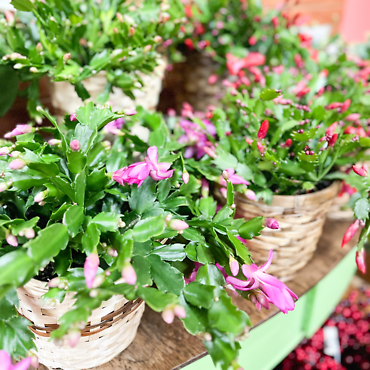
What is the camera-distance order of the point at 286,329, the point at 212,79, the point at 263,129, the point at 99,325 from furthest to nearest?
the point at 212,79
the point at 286,329
the point at 263,129
the point at 99,325

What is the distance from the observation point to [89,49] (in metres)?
0.67

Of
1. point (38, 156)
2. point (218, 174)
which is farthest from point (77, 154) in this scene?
point (218, 174)

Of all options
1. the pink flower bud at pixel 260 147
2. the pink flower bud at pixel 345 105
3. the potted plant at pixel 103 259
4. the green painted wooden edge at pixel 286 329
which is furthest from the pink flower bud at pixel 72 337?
the pink flower bud at pixel 345 105

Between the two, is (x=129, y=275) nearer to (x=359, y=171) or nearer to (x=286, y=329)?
(x=359, y=171)

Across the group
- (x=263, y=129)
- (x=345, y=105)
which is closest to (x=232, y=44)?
(x=345, y=105)

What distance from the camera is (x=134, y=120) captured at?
0.60 metres

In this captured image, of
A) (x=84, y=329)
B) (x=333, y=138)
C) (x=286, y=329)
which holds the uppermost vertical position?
(x=333, y=138)

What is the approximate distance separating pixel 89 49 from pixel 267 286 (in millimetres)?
580

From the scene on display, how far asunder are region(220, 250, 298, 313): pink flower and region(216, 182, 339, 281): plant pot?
17 centimetres

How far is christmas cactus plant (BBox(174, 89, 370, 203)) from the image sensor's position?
0.55 meters

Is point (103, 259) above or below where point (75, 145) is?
below

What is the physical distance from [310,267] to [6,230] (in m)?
0.68

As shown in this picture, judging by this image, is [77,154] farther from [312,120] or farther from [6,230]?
[312,120]

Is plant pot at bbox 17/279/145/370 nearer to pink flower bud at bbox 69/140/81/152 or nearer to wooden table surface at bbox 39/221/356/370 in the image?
wooden table surface at bbox 39/221/356/370
